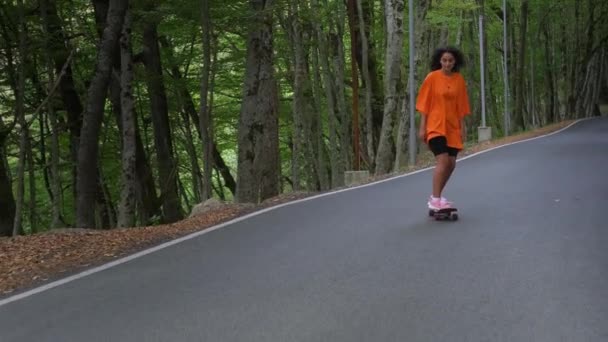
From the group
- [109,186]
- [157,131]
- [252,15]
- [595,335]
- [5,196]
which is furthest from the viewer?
[109,186]

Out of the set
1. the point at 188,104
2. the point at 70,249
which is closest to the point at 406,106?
the point at 188,104

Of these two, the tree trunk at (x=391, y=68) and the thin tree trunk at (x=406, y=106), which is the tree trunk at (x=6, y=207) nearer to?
the tree trunk at (x=391, y=68)

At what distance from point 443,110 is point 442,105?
0.19 ft

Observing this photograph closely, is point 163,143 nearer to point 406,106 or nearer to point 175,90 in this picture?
point 175,90

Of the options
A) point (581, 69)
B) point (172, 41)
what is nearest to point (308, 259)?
point (172, 41)

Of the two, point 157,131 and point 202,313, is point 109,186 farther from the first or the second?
point 202,313

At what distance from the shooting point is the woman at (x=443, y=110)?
7906mm

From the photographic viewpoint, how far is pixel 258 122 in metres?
15.7

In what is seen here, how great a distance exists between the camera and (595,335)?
422 centimetres

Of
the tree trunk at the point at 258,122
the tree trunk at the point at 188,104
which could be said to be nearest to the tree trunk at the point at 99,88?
the tree trunk at the point at 258,122

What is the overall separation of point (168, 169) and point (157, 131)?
4.01 feet

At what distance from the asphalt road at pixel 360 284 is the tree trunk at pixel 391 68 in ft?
37.1

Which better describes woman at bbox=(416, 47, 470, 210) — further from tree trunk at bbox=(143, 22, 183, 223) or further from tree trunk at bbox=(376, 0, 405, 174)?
tree trunk at bbox=(143, 22, 183, 223)

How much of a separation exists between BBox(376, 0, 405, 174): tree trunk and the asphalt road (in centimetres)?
1132
